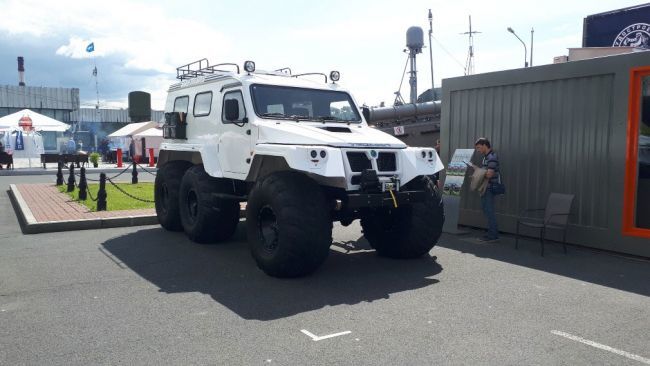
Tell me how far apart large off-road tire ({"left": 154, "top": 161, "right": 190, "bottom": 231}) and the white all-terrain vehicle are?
25 mm

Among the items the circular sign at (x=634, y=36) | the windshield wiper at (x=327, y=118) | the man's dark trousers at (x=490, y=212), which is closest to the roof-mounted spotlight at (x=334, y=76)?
the windshield wiper at (x=327, y=118)

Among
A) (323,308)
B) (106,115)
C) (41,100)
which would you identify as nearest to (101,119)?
(106,115)

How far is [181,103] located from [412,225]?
4894mm

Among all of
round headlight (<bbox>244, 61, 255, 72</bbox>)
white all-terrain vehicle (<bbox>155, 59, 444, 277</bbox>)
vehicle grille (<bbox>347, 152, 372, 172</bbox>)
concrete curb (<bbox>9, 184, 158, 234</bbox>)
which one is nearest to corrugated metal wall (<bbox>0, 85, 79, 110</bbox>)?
concrete curb (<bbox>9, 184, 158, 234</bbox>)

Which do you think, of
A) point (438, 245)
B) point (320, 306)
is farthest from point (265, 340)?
point (438, 245)

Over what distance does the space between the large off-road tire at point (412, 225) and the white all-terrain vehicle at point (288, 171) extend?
0.01 metres

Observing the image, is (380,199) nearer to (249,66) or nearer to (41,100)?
(249,66)

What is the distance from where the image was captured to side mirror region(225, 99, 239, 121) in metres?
7.36

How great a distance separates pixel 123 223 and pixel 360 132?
544 cm

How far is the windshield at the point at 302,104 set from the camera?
24.8 feet

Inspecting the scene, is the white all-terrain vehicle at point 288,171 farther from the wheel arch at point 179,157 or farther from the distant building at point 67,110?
the distant building at point 67,110

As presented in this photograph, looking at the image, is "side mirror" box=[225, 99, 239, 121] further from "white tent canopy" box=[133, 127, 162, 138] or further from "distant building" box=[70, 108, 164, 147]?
"distant building" box=[70, 108, 164, 147]

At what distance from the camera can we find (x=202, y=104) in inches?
345

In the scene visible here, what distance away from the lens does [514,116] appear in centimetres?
944
